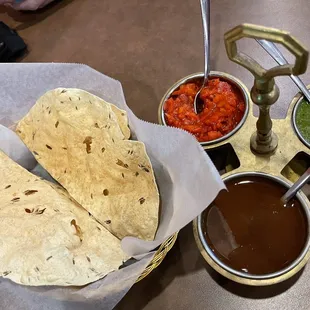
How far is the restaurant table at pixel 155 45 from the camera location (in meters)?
0.97

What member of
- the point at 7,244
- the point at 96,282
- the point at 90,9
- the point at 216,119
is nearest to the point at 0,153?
the point at 7,244

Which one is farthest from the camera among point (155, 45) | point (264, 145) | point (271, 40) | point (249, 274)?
point (155, 45)

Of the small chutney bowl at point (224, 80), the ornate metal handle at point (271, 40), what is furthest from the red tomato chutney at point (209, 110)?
the ornate metal handle at point (271, 40)

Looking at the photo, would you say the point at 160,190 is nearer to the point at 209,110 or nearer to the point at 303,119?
the point at 209,110

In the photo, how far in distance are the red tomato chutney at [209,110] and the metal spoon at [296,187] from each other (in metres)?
0.21

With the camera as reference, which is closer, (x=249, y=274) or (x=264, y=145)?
(x=249, y=274)

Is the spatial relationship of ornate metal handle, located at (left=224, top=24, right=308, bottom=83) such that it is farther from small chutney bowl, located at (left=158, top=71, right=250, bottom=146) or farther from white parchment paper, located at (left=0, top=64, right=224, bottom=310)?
small chutney bowl, located at (left=158, top=71, right=250, bottom=146)

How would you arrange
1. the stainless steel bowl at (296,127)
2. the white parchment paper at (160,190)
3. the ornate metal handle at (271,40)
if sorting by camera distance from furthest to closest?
the stainless steel bowl at (296,127) → the white parchment paper at (160,190) → the ornate metal handle at (271,40)

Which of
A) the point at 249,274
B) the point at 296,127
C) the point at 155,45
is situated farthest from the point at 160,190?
the point at 155,45

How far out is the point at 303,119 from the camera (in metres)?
1.05

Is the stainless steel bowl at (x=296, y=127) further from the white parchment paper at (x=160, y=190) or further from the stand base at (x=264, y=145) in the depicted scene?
the white parchment paper at (x=160, y=190)

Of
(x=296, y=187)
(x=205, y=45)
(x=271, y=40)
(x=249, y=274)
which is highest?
(x=271, y=40)

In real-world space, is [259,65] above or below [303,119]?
above

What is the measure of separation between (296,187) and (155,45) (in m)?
0.62
